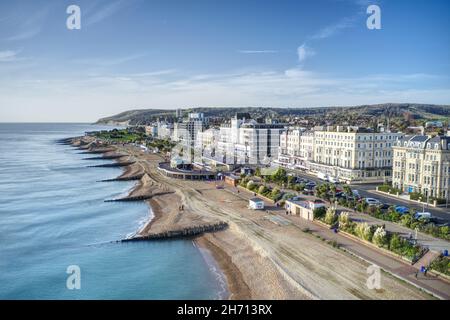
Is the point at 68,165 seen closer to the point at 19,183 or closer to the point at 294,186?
the point at 19,183

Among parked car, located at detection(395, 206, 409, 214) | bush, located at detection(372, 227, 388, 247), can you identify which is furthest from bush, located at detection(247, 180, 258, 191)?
bush, located at detection(372, 227, 388, 247)

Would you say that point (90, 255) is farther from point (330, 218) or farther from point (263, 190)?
point (263, 190)

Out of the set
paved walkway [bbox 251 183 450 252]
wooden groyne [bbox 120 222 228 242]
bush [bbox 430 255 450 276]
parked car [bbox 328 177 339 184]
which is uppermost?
parked car [bbox 328 177 339 184]

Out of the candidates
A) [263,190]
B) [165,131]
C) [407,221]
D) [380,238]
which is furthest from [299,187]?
[165,131]

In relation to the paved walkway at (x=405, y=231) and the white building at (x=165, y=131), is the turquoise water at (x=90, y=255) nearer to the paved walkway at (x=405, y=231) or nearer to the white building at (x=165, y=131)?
the paved walkway at (x=405, y=231)

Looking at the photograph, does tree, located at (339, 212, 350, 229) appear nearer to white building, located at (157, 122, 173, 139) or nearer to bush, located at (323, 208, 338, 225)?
bush, located at (323, 208, 338, 225)
